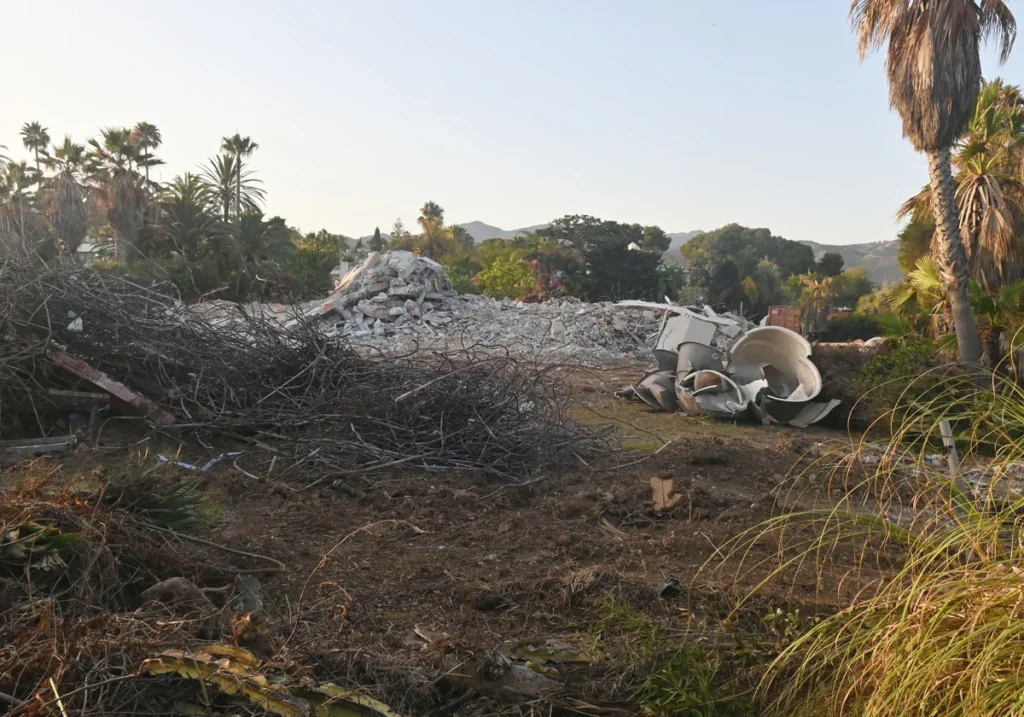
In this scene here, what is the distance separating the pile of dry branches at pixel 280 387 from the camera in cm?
705

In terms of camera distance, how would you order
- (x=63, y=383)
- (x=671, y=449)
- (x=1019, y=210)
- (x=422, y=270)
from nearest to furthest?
(x=63, y=383) < (x=671, y=449) < (x=1019, y=210) < (x=422, y=270)

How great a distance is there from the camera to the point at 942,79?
11.8 m

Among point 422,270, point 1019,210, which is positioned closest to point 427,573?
point 1019,210

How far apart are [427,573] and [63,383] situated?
489 centimetres

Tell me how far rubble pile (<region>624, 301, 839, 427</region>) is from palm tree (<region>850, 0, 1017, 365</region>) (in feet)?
7.10

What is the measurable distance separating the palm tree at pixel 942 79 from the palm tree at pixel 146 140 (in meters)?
31.2

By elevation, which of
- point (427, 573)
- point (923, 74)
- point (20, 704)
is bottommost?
point (427, 573)

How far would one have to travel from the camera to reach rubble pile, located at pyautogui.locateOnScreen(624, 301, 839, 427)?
35.9 ft

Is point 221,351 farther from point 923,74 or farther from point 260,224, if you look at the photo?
point 260,224

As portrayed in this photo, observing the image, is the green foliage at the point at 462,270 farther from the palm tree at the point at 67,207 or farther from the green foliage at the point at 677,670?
the green foliage at the point at 677,670

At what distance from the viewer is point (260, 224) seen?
106 feet

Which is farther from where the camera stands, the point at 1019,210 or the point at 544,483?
the point at 1019,210

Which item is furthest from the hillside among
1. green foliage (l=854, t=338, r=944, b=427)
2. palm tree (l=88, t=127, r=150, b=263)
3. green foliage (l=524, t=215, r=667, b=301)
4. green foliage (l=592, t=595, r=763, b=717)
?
green foliage (l=592, t=595, r=763, b=717)

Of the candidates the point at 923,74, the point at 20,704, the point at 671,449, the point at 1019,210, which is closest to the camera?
the point at 20,704
